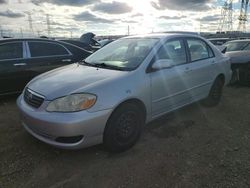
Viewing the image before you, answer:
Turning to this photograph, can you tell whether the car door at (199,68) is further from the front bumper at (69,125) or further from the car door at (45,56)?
the car door at (45,56)

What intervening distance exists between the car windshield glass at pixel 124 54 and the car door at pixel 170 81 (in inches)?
9.9

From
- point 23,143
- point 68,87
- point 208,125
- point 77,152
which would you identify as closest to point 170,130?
point 208,125

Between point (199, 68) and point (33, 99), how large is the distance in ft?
9.86

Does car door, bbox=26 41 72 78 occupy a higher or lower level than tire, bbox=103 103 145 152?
higher

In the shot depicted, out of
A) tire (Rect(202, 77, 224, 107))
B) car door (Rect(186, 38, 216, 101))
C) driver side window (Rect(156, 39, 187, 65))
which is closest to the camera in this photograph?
driver side window (Rect(156, 39, 187, 65))

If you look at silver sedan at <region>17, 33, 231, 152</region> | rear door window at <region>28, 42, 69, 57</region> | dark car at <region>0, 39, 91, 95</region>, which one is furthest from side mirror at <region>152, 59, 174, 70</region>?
rear door window at <region>28, 42, 69, 57</region>

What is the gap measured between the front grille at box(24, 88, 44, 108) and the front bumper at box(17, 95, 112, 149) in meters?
0.08

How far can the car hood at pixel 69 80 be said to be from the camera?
3.21 metres

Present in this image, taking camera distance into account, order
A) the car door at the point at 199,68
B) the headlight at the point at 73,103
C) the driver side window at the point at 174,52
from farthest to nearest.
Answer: the car door at the point at 199,68, the driver side window at the point at 174,52, the headlight at the point at 73,103

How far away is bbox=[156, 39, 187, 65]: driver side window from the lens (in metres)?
4.08

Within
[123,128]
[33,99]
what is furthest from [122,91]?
[33,99]

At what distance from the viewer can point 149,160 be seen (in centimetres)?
330

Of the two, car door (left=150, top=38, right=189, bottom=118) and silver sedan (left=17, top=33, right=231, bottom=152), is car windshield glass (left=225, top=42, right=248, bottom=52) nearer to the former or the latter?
silver sedan (left=17, top=33, right=231, bottom=152)

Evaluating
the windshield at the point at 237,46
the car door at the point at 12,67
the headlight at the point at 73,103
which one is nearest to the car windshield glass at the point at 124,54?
the headlight at the point at 73,103
